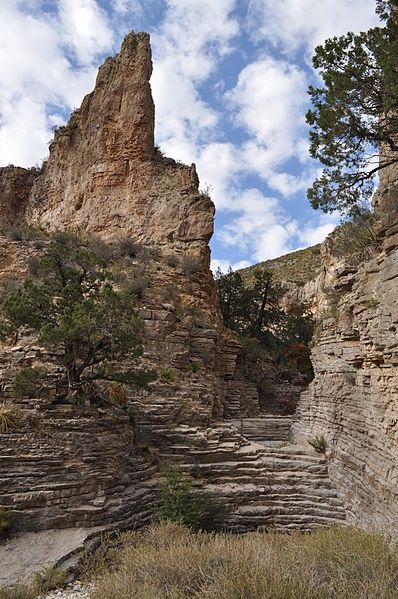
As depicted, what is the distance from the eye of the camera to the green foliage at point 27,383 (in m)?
9.66

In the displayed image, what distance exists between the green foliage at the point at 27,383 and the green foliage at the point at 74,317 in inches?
27.5

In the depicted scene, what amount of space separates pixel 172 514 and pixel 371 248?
8461 mm

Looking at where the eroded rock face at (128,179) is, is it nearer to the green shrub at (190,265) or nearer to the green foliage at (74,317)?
the green shrub at (190,265)

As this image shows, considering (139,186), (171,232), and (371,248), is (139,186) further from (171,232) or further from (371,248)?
(371,248)

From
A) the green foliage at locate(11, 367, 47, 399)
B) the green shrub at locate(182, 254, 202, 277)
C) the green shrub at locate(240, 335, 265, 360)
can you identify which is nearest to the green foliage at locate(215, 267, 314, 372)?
the green shrub at locate(240, 335, 265, 360)

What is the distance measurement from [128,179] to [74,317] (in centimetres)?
1463

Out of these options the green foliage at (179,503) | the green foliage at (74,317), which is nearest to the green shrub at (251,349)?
the green foliage at (74,317)

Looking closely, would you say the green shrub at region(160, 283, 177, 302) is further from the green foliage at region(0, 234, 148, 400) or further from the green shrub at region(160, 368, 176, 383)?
the green foliage at region(0, 234, 148, 400)

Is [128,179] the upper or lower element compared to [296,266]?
lower

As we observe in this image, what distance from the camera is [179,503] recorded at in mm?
9758

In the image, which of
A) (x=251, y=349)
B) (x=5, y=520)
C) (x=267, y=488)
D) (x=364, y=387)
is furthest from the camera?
(x=251, y=349)

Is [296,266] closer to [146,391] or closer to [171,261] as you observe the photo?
[171,261]

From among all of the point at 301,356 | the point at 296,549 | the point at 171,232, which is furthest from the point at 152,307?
the point at 301,356

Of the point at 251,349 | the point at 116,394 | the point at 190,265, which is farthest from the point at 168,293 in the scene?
the point at 251,349
